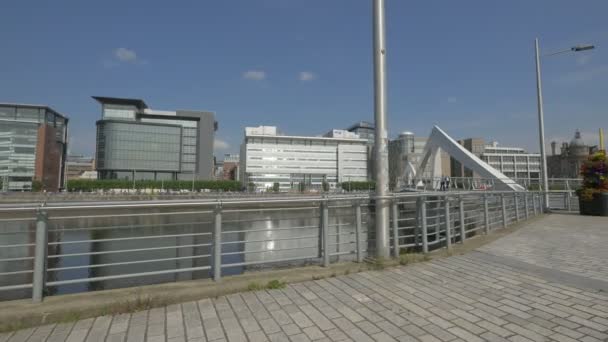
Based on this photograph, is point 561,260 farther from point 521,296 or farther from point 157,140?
point 157,140

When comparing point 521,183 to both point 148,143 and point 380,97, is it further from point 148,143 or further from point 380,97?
point 148,143

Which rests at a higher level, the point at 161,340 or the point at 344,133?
the point at 344,133

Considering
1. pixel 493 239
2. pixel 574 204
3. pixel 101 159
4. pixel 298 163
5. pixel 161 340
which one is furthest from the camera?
pixel 298 163

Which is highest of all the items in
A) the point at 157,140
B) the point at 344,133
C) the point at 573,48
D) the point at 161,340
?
the point at 344,133

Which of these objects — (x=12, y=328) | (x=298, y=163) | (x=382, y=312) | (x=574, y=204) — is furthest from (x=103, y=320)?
(x=298, y=163)

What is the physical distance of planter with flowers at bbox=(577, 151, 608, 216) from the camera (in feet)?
42.5

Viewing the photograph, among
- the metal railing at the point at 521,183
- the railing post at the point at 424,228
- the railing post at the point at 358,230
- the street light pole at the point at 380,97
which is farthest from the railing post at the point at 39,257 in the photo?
the metal railing at the point at 521,183

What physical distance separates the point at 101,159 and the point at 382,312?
346 feet

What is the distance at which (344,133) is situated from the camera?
447 feet

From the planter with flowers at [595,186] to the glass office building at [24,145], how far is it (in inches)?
4001

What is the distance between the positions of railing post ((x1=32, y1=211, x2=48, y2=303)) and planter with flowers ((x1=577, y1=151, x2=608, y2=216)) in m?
17.1

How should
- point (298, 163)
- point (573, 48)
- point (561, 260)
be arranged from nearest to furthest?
1. point (561, 260)
2. point (573, 48)
3. point (298, 163)

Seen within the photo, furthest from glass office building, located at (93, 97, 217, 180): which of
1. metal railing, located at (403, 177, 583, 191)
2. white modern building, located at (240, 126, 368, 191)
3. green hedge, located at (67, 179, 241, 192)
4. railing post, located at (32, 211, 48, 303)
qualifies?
railing post, located at (32, 211, 48, 303)

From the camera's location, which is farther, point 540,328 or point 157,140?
point 157,140
